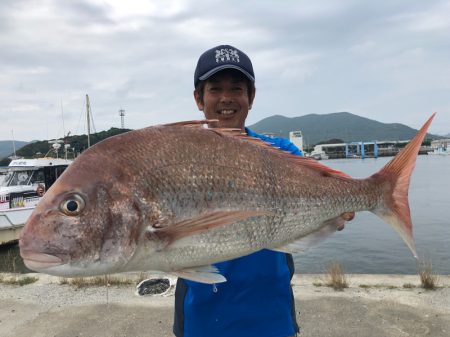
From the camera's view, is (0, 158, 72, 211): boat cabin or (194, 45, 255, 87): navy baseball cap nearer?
(194, 45, 255, 87): navy baseball cap

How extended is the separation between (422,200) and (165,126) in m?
25.7

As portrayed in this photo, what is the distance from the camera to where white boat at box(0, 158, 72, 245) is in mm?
15094

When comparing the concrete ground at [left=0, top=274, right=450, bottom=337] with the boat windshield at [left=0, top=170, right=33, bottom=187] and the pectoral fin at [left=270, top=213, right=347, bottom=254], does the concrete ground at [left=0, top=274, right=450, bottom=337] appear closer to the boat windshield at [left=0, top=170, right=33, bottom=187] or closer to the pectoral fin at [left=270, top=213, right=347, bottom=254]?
the pectoral fin at [left=270, top=213, right=347, bottom=254]

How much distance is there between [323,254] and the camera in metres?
13.0

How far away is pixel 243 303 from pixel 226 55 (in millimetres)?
1588

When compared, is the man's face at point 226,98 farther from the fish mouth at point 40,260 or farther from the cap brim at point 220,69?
the fish mouth at point 40,260

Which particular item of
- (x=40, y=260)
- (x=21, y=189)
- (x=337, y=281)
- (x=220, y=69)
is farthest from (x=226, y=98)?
(x=21, y=189)

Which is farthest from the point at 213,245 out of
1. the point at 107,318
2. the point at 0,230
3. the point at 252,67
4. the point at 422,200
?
the point at 422,200

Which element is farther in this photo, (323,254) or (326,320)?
(323,254)

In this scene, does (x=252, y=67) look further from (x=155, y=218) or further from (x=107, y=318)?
(x=107, y=318)

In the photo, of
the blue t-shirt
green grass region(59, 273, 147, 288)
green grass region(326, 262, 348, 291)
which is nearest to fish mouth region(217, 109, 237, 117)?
the blue t-shirt

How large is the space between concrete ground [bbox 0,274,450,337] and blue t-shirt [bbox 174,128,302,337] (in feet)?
8.14

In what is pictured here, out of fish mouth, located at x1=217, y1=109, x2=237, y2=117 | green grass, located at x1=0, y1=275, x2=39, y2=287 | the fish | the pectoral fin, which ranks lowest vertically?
green grass, located at x1=0, y1=275, x2=39, y2=287

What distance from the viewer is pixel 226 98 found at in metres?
2.57
